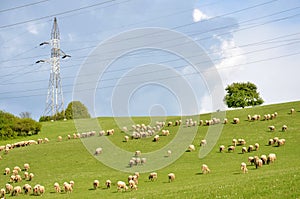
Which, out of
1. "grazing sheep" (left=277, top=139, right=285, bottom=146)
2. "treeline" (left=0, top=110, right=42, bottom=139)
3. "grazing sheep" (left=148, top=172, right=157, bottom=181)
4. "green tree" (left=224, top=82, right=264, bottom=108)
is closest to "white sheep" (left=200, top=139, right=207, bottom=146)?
"grazing sheep" (left=277, top=139, right=285, bottom=146)

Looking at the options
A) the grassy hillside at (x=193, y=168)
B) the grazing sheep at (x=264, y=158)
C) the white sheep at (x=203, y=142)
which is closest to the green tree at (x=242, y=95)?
the grassy hillside at (x=193, y=168)

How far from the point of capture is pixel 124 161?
41.4 metres

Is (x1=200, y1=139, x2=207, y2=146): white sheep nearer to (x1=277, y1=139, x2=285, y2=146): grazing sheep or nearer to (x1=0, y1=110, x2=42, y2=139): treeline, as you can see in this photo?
(x1=277, y1=139, x2=285, y2=146): grazing sheep

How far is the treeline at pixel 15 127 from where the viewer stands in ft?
264

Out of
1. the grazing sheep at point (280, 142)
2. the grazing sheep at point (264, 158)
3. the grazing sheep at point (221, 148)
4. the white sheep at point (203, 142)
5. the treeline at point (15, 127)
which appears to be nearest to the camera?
the grazing sheep at point (264, 158)

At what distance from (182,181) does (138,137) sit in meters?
24.1

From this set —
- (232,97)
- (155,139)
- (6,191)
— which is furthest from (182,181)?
(232,97)

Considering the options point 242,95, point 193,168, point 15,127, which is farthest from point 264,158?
point 242,95

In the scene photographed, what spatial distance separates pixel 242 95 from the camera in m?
122

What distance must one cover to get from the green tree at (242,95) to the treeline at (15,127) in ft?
200

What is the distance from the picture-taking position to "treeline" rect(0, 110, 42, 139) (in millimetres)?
80375

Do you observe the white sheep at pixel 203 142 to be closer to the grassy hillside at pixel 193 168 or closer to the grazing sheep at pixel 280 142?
the grassy hillside at pixel 193 168

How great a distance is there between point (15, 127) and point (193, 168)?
55.5m

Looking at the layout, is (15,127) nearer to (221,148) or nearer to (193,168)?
(221,148)
